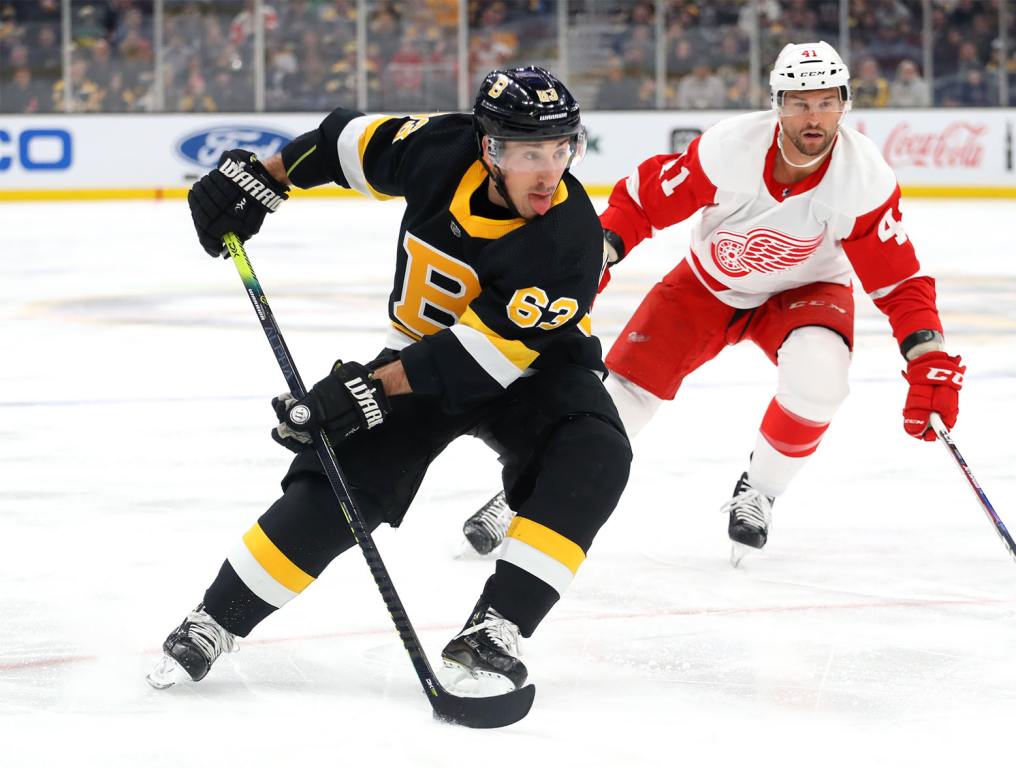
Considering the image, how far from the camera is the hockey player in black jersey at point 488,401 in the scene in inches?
85.2

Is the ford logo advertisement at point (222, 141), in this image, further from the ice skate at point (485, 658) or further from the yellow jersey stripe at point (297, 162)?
the ice skate at point (485, 658)

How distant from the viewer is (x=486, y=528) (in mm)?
2961

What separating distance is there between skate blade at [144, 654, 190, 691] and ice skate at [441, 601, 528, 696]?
0.36 metres

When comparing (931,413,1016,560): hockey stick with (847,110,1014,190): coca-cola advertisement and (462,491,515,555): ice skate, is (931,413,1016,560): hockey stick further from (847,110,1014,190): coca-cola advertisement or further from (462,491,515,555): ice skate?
(847,110,1014,190): coca-cola advertisement

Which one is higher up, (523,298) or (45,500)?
(523,298)

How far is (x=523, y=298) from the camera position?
2172mm

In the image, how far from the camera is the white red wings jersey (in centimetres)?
280

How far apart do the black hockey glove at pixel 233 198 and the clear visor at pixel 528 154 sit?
439mm

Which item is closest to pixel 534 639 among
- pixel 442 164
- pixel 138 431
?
pixel 442 164

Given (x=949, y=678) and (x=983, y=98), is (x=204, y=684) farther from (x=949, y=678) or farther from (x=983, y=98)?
(x=983, y=98)

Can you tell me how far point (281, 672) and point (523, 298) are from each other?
0.64 m

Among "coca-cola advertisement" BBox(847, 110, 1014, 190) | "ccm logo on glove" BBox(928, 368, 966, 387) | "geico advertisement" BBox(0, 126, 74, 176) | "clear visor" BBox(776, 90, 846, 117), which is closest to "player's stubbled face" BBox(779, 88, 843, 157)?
"clear visor" BBox(776, 90, 846, 117)

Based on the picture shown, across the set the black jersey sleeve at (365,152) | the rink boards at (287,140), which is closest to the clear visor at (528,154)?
the black jersey sleeve at (365,152)

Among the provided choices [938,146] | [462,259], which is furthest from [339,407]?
[938,146]
